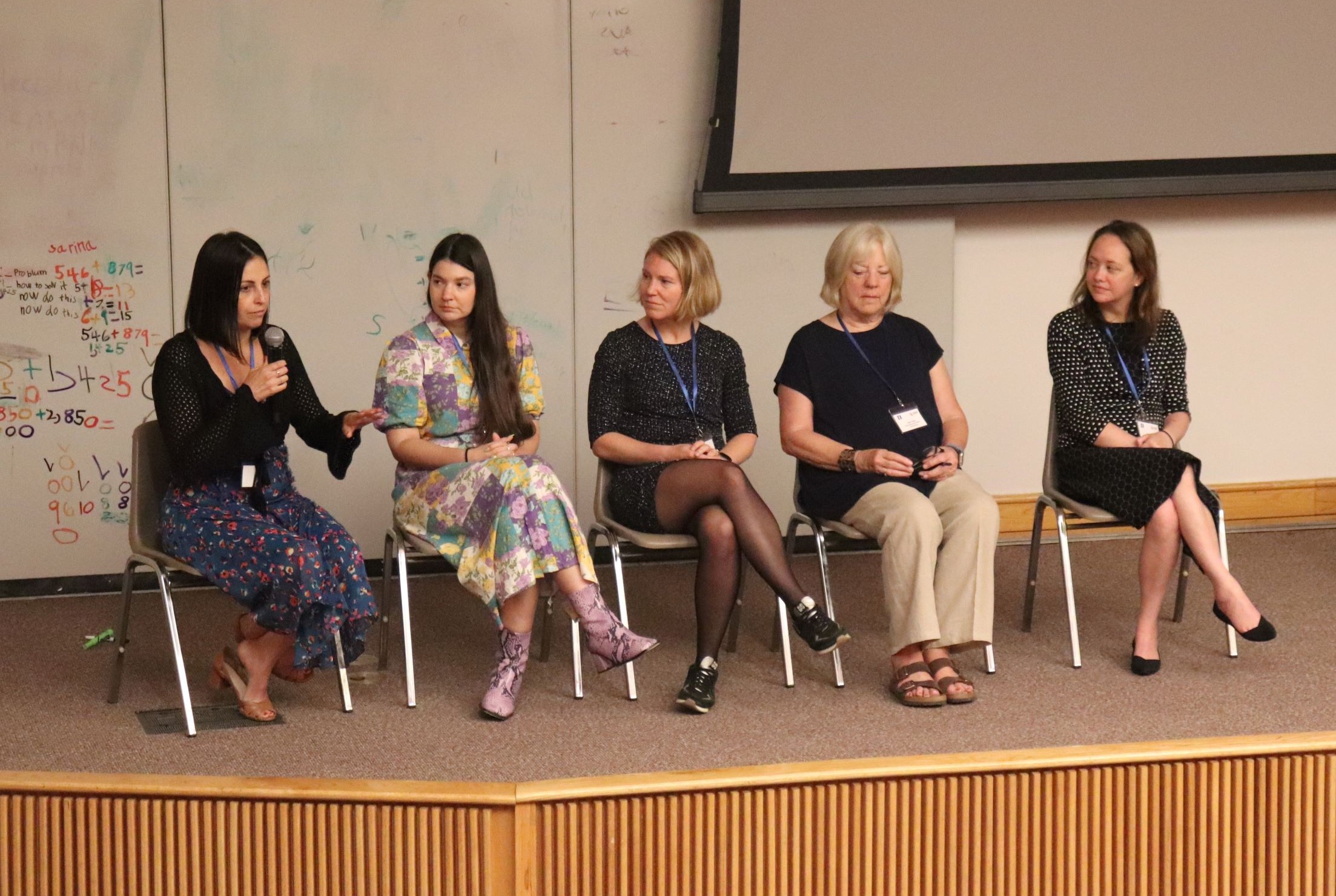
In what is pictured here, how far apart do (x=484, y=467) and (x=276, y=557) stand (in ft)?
1.73

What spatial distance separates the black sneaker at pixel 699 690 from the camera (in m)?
3.33

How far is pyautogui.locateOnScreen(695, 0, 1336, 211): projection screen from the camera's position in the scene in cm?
483

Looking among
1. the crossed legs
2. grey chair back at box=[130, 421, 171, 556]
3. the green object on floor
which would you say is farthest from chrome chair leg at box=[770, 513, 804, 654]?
the green object on floor

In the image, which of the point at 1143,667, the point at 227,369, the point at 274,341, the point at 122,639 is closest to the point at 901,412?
the point at 1143,667

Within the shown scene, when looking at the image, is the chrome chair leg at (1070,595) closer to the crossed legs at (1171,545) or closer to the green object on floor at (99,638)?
the crossed legs at (1171,545)

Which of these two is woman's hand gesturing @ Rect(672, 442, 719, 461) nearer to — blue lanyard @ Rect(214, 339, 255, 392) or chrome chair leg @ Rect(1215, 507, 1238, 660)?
blue lanyard @ Rect(214, 339, 255, 392)

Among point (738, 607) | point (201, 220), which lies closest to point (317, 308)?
point (201, 220)

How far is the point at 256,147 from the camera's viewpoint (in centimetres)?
462

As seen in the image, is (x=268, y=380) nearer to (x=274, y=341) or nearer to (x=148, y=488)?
(x=274, y=341)

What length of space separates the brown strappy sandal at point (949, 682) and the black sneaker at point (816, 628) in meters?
0.26

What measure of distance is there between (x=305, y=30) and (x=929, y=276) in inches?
90.8

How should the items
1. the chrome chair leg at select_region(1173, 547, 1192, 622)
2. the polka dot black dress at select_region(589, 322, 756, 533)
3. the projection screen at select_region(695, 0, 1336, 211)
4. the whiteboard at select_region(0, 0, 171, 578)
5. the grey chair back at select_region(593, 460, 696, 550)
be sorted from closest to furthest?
the grey chair back at select_region(593, 460, 696, 550) → the polka dot black dress at select_region(589, 322, 756, 533) → the chrome chair leg at select_region(1173, 547, 1192, 622) → the whiteboard at select_region(0, 0, 171, 578) → the projection screen at select_region(695, 0, 1336, 211)

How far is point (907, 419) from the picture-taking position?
3.71 m

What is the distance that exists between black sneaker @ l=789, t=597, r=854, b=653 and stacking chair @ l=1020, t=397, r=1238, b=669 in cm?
68
